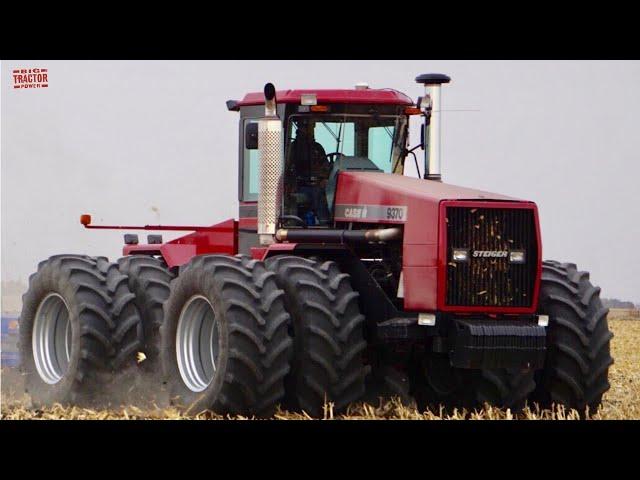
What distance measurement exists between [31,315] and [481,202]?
20.7ft

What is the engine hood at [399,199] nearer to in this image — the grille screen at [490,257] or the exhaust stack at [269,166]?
the grille screen at [490,257]

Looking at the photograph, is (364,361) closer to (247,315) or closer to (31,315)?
(247,315)

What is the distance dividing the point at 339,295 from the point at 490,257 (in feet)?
4.99

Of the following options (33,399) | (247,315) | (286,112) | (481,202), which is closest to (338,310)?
(247,315)

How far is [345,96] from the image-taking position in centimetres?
1575

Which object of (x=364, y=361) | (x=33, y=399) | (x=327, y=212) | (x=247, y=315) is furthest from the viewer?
(x=33, y=399)

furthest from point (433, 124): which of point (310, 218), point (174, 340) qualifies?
point (174, 340)

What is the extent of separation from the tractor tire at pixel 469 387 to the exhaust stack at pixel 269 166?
Answer: 2193 mm

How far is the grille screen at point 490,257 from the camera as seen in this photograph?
13.9 metres

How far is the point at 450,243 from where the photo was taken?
45.5ft

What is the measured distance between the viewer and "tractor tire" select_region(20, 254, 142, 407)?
16141 mm

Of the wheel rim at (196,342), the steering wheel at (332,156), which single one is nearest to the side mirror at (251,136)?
the steering wheel at (332,156)

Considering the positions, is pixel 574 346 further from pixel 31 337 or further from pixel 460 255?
pixel 31 337

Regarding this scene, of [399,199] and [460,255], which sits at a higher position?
[399,199]
